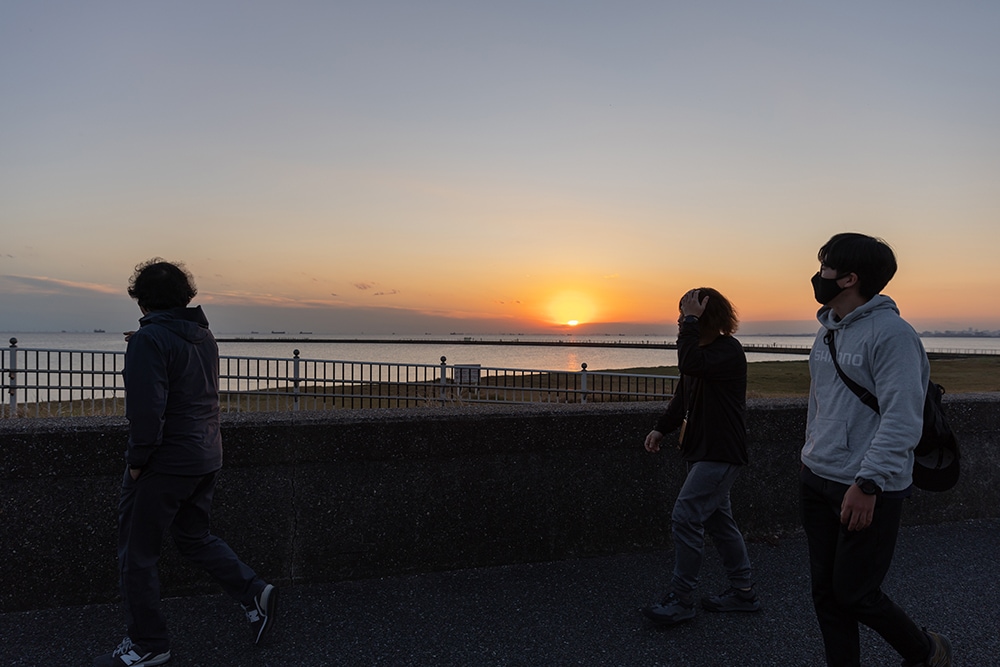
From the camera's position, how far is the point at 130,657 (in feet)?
9.06

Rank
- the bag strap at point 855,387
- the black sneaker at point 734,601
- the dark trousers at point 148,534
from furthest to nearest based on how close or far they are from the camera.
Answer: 1. the black sneaker at point 734,601
2. the dark trousers at point 148,534
3. the bag strap at point 855,387

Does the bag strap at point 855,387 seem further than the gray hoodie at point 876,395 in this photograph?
Yes

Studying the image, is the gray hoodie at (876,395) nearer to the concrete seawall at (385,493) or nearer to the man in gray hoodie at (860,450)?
the man in gray hoodie at (860,450)

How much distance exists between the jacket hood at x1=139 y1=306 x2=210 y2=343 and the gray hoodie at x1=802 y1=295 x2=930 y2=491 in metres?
2.83

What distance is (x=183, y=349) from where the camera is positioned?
2.86m

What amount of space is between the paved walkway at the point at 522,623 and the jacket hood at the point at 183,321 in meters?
1.53

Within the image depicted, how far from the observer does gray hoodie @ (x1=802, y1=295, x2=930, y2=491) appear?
7.23 feet

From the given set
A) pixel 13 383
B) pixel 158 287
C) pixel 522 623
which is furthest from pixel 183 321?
pixel 13 383

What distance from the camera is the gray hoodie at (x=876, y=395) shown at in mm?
2203

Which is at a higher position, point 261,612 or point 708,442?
point 708,442

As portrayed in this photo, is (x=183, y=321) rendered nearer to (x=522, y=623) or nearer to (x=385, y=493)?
(x=385, y=493)

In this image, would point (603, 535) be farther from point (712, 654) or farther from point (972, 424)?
point (972, 424)

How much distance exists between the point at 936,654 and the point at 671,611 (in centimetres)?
115

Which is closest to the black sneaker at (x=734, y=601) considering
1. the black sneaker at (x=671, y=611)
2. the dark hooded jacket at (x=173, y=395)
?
the black sneaker at (x=671, y=611)
